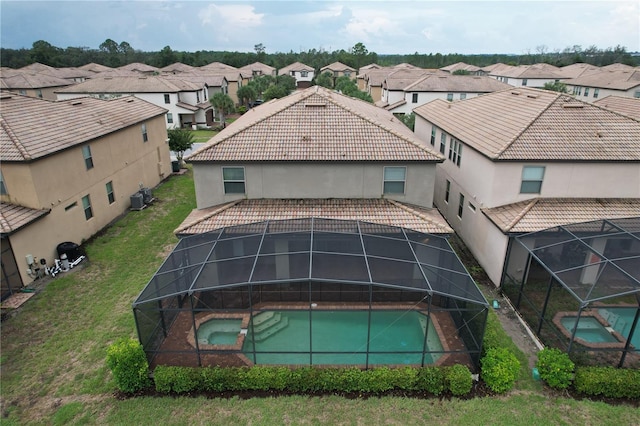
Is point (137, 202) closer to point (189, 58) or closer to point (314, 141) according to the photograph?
point (314, 141)

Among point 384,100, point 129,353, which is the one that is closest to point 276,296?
→ point 129,353

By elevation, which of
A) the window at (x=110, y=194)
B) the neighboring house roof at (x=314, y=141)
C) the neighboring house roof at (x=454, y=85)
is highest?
the neighboring house roof at (x=454, y=85)

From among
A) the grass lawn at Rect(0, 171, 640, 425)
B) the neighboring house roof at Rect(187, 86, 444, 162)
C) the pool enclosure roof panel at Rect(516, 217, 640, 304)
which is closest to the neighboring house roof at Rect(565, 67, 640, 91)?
the pool enclosure roof panel at Rect(516, 217, 640, 304)

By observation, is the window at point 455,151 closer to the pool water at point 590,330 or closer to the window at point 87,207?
the pool water at point 590,330

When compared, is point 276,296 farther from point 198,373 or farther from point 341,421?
point 341,421

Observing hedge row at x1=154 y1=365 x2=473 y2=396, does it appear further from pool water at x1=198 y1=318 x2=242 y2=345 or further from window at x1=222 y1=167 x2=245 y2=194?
window at x1=222 y1=167 x2=245 y2=194

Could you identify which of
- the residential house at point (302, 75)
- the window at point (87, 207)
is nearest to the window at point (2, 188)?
the window at point (87, 207)
